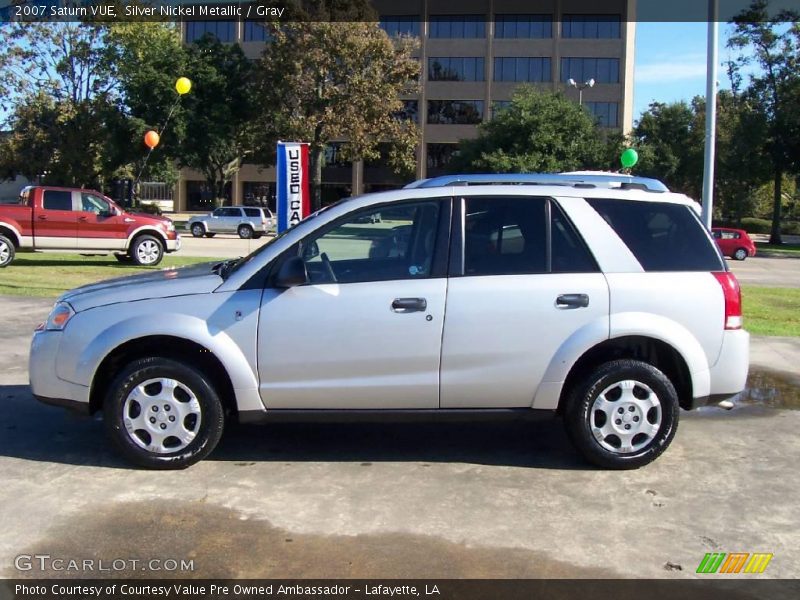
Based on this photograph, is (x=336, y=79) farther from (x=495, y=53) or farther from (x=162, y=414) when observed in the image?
(x=162, y=414)

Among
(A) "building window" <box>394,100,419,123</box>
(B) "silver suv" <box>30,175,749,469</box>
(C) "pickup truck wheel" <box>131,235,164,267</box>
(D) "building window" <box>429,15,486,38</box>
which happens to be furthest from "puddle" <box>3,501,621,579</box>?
(D) "building window" <box>429,15,486,38</box>

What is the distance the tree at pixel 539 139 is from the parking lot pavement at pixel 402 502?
125ft

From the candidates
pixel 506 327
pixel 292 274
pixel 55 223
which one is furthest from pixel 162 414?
pixel 55 223

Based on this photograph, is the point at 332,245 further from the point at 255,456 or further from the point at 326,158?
the point at 326,158

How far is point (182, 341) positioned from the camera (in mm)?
5020

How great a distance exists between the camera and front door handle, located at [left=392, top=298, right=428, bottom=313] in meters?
4.91

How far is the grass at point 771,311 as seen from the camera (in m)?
11.6

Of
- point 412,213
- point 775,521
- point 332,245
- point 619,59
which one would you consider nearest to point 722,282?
point 775,521

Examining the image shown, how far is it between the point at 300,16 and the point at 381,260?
4100 cm

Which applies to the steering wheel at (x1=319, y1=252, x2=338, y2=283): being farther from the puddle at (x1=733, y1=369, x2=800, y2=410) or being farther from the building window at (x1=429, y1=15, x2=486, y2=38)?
the building window at (x1=429, y1=15, x2=486, y2=38)

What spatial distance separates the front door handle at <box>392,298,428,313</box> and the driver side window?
7.0 inches

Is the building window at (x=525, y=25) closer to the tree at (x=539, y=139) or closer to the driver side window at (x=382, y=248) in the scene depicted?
the tree at (x=539, y=139)

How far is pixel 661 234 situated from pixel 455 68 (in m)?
66.5

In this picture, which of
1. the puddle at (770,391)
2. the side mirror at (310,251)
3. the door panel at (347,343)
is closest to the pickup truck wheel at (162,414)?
the door panel at (347,343)
